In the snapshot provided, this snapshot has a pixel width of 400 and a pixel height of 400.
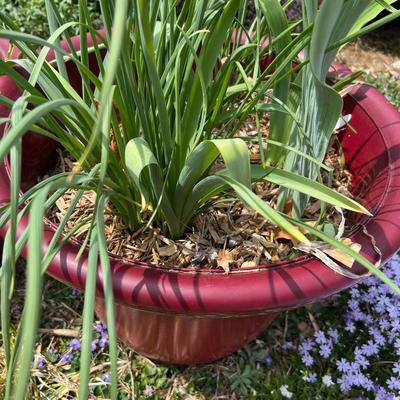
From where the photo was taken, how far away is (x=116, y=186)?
0.71 meters

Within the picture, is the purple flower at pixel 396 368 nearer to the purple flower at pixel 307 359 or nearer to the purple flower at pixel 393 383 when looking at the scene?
the purple flower at pixel 393 383

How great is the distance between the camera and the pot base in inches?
32.2

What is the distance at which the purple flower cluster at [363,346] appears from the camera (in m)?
1.04

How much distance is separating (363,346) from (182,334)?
16.7 inches

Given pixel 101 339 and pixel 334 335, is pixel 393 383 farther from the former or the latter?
pixel 101 339

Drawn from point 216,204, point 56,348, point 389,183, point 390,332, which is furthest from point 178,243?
point 390,332

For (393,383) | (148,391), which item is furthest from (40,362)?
(393,383)

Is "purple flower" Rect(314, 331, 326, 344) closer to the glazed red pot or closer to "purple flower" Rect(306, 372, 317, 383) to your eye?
"purple flower" Rect(306, 372, 317, 383)

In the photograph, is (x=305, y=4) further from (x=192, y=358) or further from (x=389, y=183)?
(x=192, y=358)

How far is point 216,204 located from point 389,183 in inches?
9.9


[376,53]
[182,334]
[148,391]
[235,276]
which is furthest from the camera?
[376,53]

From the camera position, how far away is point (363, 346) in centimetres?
108

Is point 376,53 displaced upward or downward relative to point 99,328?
upward

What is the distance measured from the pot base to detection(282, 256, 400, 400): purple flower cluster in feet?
0.64
